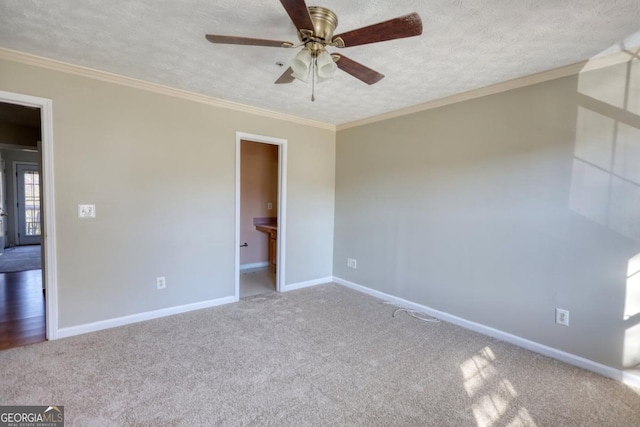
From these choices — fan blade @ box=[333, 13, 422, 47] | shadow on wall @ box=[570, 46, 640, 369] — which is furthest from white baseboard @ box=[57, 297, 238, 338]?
shadow on wall @ box=[570, 46, 640, 369]

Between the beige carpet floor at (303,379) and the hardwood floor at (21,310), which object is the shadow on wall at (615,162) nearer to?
the beige carpet floor at (303,379)

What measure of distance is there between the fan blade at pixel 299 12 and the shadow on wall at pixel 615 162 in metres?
2.33

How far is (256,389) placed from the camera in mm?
2047

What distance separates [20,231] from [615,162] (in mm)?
10965

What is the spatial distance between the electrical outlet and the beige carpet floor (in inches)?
13.3

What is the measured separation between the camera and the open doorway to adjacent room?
118 inches

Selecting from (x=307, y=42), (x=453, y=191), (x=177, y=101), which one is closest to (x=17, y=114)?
(x=177, y=101)

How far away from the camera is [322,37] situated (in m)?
1.71

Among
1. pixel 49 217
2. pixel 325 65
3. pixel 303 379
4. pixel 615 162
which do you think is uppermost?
pixel 325 65

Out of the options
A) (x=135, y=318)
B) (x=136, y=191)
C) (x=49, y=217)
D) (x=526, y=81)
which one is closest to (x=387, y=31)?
(x=526, y=81)

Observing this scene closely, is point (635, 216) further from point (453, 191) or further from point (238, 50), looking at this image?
point (238, 50)

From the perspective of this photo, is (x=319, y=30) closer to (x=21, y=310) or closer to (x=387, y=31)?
(x=387, y=31)

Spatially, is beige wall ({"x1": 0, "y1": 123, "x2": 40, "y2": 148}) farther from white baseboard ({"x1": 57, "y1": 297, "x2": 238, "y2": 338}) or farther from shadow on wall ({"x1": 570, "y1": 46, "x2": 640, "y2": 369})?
shadow on wall ({"x1": 570, "y1": 46, "x2": 640, "y2": 369})

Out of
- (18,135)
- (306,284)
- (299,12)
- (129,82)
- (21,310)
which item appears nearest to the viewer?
(299,12)
